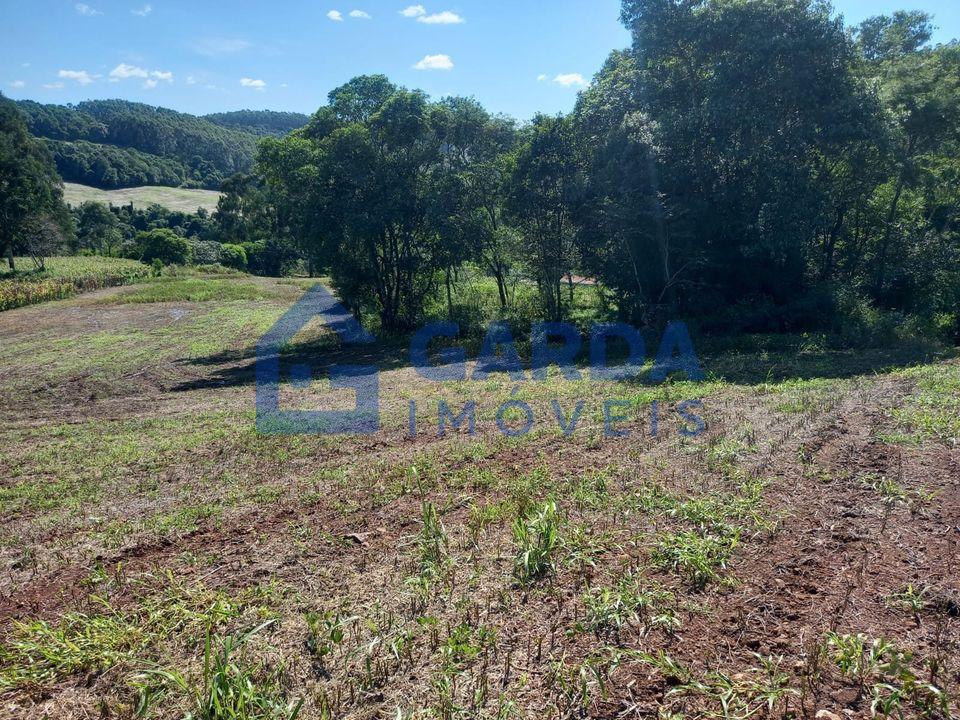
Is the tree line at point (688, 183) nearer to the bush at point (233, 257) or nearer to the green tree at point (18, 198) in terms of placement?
the green tree at point (18, 198)

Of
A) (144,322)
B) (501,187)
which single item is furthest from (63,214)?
(501,187)

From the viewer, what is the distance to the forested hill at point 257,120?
129m

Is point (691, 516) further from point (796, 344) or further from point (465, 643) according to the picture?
point (796, 344)

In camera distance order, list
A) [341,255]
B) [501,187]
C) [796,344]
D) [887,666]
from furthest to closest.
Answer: [341,255], [501,187], [796,344], [887,666]

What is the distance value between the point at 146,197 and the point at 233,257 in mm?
42067

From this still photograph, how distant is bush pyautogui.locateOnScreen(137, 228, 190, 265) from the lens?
42.4 metres

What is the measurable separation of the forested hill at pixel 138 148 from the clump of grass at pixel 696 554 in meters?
93.1

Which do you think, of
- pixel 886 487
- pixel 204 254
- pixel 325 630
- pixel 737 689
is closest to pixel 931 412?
pixel 886 487

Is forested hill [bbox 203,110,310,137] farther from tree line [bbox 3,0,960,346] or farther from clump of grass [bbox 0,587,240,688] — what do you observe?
clump of grass [bbox 0,587,240,688]

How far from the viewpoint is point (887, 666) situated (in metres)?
2.38

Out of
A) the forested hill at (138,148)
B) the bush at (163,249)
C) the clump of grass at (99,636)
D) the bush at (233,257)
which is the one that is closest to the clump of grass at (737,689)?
the clump of grass at (99,636)

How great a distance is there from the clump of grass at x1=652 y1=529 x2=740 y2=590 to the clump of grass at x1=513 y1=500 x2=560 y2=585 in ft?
2.03

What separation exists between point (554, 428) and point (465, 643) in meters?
3.70

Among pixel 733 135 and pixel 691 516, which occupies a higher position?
pixel 733 135
